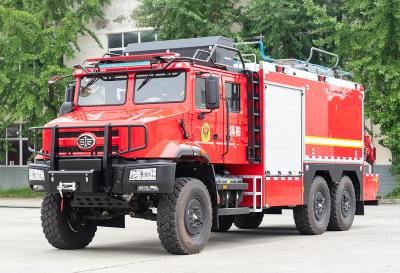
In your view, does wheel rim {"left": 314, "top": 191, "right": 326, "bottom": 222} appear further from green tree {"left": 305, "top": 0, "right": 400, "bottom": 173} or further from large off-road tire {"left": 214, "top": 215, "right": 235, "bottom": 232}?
green tree {"left": 305, "top": 0, "right": 400, "bottom": 173}

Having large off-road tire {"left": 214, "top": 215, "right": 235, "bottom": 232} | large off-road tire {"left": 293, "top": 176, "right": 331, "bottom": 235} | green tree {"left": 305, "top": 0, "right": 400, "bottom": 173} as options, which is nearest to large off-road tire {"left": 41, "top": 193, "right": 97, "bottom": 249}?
large off-road tire {"left": 214, "top": 215, "right": 235, "bottom": 232}

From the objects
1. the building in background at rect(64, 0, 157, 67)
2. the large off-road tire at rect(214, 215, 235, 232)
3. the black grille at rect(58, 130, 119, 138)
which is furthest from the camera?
the building in background at rect(64, 0, 157, 67)

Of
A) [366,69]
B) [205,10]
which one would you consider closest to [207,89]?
[366,69]

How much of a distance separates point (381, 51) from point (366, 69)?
1.04 metres

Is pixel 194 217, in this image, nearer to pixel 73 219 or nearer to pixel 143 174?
pixel 143 174

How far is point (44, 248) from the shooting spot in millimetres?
15656

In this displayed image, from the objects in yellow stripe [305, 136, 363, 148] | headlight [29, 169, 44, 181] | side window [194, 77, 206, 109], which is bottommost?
headlight [29, 169, 44, 181]

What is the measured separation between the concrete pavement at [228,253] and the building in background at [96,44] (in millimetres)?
21185

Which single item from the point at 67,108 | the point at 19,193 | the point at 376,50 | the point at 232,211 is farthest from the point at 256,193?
the point at 19,193

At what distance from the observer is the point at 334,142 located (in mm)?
19281

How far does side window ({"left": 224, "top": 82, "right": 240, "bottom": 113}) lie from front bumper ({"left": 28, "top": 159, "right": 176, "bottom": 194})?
2370mm

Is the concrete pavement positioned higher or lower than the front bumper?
lower

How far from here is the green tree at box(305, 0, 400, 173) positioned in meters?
32.2

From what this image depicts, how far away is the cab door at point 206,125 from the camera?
1481cm
